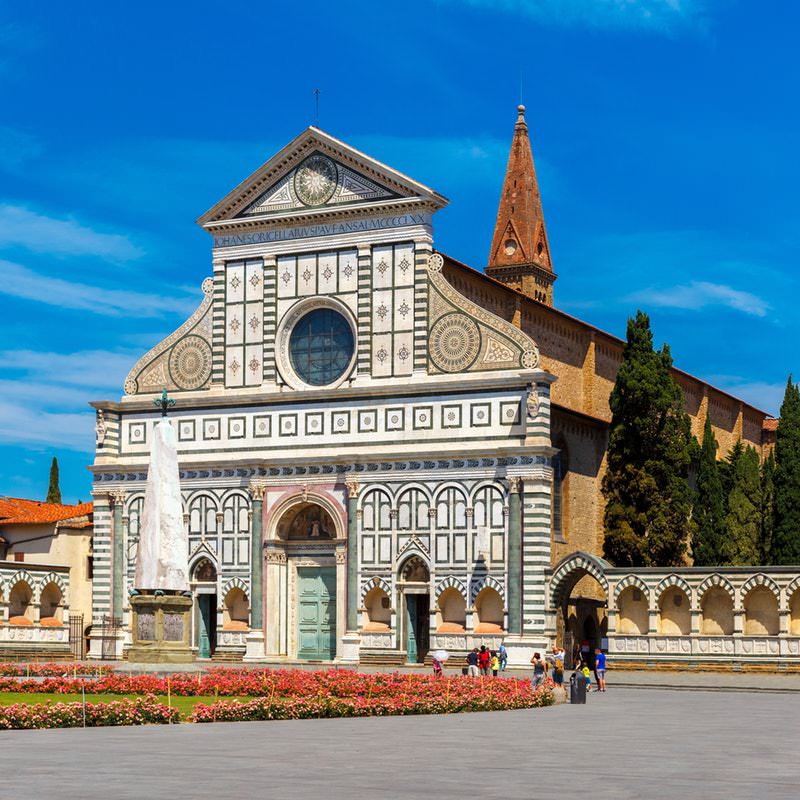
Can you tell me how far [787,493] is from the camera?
1940 inches

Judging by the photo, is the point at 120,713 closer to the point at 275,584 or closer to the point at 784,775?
Result: the point at 784,775

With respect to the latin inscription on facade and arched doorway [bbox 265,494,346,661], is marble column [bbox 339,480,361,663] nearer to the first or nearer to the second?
arched doorway [bbox 265,494,346,661]

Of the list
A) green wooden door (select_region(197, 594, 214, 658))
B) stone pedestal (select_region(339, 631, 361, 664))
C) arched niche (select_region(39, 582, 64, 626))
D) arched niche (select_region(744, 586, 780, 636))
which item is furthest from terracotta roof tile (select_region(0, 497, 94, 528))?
arched niche (select_region(744, 586, 780, 636))

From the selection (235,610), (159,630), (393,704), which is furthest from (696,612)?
(393,704)

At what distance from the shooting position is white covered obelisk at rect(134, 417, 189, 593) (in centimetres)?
3438

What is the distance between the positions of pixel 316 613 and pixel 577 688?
61.2 feet

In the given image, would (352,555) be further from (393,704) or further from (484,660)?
(393,704)

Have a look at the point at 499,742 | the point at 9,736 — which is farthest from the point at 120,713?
the point at 499,742

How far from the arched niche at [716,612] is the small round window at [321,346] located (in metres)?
13.4

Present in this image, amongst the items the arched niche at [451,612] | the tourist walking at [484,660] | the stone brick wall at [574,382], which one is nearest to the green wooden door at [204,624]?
the arched niche at [451,612]

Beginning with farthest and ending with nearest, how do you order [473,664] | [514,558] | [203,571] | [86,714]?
[203,571] → [514,558] → [473,664] → [86,714]

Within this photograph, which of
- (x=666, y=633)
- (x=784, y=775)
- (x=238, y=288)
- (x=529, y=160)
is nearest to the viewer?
(x=784, y=775)

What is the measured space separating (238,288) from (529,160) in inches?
1128

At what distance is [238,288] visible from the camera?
50.0 meters
